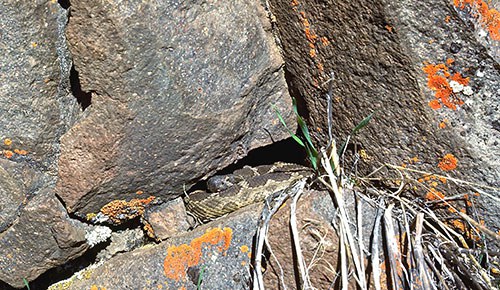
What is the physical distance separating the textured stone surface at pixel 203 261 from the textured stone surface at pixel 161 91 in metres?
0.30

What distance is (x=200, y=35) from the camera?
9.62 ft

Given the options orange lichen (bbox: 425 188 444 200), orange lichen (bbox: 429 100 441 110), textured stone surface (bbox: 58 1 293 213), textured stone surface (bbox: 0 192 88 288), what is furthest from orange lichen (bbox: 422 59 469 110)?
textured stone surface (bbox: 0 192 88 288)

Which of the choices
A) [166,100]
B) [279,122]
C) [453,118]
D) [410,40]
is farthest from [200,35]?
[453,118]

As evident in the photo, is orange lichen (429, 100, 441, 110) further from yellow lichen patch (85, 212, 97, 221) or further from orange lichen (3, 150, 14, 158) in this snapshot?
orange lichen (3, 150, 14, 158)

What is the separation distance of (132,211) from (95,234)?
0.72 feet

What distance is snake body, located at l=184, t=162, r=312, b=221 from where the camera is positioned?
339 centimetres

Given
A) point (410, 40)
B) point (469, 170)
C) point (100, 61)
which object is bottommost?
point (469, 170)

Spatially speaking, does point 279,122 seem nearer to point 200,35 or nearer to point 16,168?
point 200,35

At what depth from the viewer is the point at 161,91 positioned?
9.63 feet

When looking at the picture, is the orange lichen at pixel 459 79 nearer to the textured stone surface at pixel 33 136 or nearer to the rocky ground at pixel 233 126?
the rocky ground at pixel 233 126

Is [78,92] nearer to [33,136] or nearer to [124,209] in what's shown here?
[33,136]

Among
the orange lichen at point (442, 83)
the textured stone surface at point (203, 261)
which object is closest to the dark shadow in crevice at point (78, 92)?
the textured stone surface at point (203, 261)

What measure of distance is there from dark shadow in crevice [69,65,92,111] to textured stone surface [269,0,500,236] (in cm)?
98

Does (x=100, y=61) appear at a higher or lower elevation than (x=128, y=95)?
higher
